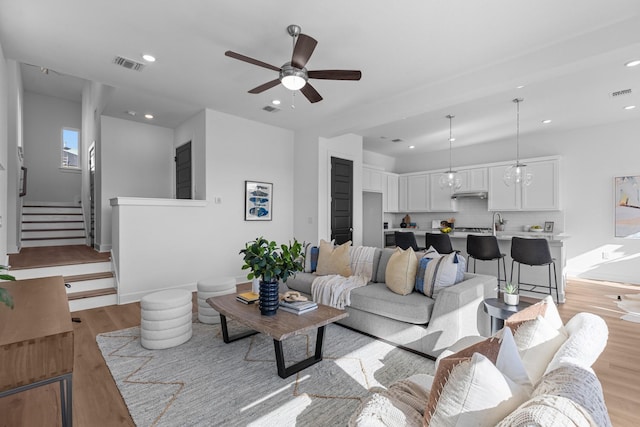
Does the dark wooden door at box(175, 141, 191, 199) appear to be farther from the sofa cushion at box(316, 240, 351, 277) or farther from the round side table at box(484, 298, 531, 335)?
the round side table at box(484, 298, 531, 335)

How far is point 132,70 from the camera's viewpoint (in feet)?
12.1

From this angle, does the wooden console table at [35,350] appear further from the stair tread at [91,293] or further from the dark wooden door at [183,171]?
the dark wooden door at [183,171]

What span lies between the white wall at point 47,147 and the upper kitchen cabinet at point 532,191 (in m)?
10.7

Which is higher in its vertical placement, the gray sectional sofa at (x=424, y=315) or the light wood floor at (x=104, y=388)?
the gray sectional sofa at (x=424, y=315)

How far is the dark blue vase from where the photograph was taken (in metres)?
2.54

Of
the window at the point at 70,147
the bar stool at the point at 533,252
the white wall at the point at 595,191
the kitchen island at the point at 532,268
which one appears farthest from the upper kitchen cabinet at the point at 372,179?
the window at the point at 70,147

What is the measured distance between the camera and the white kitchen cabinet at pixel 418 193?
7.78 meters

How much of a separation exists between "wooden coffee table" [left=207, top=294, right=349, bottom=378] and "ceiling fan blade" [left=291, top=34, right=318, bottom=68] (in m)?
2.15

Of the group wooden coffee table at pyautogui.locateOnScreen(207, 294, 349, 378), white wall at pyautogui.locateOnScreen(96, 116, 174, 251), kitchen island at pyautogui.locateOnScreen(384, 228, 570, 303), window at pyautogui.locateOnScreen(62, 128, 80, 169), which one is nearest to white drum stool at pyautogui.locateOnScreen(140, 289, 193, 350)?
wooden coffee table at pyautogui.locateOnScreen(207, 294, 349, 378)

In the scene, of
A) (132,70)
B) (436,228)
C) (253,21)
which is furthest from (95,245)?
(436,228)

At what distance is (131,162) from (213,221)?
6.92 feet

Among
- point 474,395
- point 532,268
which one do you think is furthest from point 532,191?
point 474,395

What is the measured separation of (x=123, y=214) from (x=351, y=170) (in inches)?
156

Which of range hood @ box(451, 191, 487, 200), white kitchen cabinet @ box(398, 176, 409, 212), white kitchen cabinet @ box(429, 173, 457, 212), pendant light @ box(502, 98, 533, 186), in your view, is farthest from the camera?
white kitchen cabinet @ box(398, 176, 409, 212)
